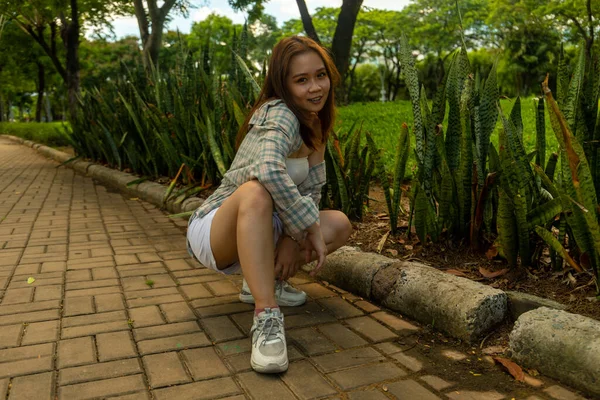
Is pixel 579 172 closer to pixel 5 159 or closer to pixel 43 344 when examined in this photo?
pixel 43 344

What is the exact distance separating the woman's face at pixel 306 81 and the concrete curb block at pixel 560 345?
1.12 meters

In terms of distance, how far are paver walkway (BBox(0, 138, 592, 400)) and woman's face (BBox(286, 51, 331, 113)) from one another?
92 cm

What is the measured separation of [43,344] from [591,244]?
2109mm

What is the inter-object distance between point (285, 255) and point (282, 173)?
1.48ft

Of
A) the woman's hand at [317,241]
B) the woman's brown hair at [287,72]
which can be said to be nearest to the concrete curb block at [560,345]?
the woman's hand at [317,241]

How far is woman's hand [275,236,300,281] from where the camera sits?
2.40 metres

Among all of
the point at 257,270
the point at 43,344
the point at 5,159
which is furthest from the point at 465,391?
the point at 5,159

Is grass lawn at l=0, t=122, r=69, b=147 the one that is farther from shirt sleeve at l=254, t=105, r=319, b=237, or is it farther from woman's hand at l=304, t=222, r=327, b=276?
woman's hand at l=304, t=222, r=327, b=276

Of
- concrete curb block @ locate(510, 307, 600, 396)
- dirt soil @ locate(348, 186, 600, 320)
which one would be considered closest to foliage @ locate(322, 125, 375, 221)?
dirt soil @ locate(348, 186, 600, 320)

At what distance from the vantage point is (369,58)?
34.5 metres

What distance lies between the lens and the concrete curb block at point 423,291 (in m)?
2.19

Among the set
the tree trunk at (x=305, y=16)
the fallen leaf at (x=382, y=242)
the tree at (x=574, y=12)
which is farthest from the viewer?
the tree at (x=574, y=12)

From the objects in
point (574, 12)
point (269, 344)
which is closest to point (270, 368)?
point (269, 344)

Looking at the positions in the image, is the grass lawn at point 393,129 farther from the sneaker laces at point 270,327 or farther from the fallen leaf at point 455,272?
the sneaker laces at point 270,327
